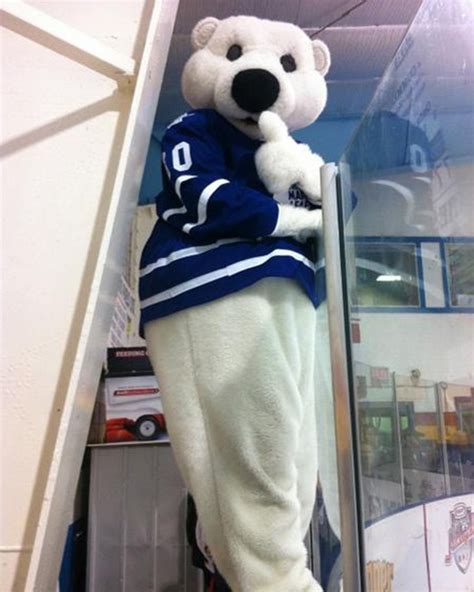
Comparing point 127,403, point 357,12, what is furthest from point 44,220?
point 357,12

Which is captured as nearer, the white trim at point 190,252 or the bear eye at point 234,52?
the white trim at point 190,252

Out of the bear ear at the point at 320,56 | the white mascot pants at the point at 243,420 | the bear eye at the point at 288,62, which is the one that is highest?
the bear ear at the point at 320,56

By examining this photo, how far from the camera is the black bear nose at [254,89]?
0.77 m

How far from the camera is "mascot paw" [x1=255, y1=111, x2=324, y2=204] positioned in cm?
72

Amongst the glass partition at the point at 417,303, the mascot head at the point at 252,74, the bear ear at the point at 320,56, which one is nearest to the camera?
the glass partition at the point at 417,303

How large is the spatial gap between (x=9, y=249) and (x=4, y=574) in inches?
15.2

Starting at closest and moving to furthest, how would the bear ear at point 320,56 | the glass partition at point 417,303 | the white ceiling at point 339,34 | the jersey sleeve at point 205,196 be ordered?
the glass partition at point 417,303, the jersey sleeve at point 205,196, the bear ear at point 320,56, the white ceiling at point 339,34

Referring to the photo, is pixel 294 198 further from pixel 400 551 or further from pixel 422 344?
pixel 400 551

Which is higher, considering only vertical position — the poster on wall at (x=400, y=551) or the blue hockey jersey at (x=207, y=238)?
the blue hockey jersey at (x=207, y=238)

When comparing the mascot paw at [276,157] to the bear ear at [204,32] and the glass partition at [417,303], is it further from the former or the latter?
the bear ear at [204,32]

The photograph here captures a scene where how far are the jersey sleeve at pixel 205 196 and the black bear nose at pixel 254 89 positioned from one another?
76 mm

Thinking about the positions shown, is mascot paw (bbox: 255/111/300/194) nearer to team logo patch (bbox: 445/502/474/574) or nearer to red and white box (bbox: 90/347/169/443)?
team logo patch (bbox: 445/502/474/574)

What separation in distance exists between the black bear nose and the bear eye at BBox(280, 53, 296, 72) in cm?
9

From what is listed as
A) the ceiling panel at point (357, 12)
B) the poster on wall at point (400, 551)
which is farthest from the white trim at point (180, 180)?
the ceiling panel at point (357, 12)
